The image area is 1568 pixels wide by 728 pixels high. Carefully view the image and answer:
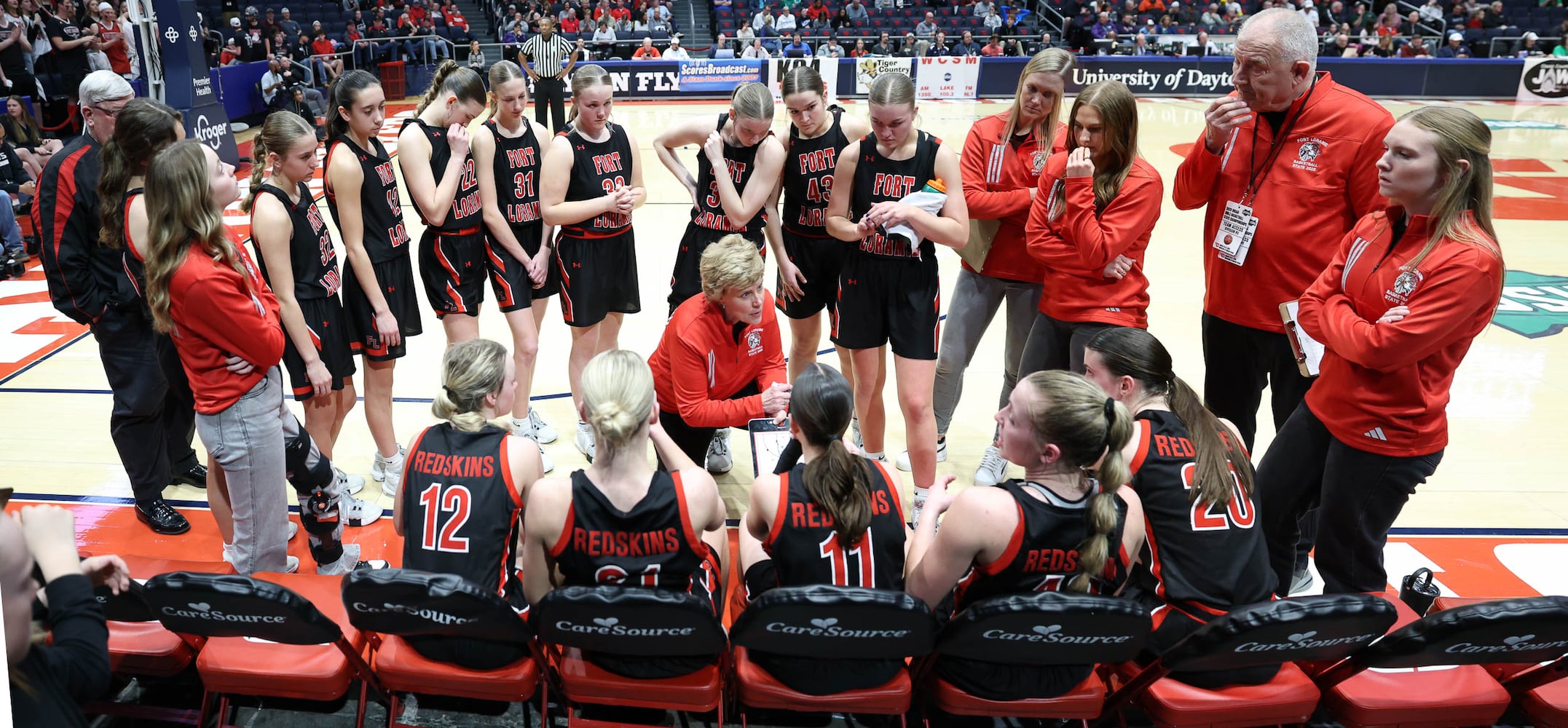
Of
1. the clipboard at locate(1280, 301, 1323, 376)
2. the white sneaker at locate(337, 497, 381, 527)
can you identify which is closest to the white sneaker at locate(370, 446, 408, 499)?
the white sneaker at locate(337, 497, 381, 527)

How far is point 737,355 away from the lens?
3609 mm

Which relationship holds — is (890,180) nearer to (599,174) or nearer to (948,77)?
(599,174)

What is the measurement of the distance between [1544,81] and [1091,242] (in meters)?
21.1

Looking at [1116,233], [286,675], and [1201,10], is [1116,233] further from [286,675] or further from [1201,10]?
[1201,10]

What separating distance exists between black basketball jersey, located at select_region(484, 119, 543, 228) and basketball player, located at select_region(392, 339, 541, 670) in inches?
85.0

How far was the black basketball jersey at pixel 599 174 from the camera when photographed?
4.40 meters

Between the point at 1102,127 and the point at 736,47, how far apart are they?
19.0 metres

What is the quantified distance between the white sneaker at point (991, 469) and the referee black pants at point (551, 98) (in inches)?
343

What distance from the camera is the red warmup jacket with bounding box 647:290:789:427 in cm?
350

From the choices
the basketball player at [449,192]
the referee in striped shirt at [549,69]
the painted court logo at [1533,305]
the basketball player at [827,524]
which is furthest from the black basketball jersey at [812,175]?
the referee in striped shirt at [549,69]

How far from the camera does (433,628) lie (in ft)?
7.30

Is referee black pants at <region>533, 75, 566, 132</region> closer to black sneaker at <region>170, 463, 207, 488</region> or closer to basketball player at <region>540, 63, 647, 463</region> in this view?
basketball player at <region>540, 63, 647, 463</region>

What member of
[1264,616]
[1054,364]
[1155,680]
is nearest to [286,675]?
[1155,680]

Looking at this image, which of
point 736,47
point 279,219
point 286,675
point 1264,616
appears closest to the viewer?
point 1264,616
